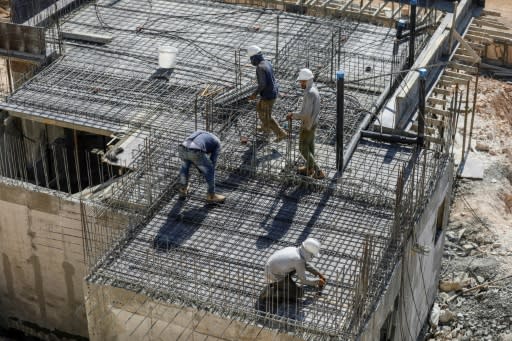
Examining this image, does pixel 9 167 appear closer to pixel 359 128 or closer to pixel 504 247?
pixel 359 128

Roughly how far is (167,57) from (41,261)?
5.81 meters

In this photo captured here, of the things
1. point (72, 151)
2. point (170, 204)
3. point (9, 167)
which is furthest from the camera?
point (72, 151)

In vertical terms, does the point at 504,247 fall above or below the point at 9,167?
below

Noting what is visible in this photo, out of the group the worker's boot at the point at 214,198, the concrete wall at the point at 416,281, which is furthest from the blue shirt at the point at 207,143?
the concrete wall at the point at 416,281

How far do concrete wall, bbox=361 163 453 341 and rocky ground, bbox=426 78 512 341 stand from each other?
0.64 metres

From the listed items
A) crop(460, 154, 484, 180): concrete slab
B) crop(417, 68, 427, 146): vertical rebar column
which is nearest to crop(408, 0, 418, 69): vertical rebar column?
crop(417, 68, 427, 146): vertical rebar column

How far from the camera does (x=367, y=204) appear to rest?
1800 centimetres

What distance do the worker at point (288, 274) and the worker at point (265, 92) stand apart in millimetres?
4742

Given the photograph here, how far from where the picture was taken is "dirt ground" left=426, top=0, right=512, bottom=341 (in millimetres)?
20453

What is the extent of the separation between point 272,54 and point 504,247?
704 centimetres

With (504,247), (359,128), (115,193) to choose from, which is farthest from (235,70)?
(504,247)

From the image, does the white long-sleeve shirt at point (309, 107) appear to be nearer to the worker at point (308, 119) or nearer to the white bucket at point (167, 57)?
the worker at point (308, 119)

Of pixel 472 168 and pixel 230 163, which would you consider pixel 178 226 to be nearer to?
pixel 230 163

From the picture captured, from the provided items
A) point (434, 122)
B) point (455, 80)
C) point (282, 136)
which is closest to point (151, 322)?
point (282, 136)
